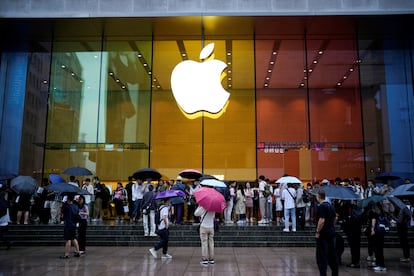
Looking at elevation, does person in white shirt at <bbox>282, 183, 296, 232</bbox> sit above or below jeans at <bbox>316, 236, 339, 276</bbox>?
above

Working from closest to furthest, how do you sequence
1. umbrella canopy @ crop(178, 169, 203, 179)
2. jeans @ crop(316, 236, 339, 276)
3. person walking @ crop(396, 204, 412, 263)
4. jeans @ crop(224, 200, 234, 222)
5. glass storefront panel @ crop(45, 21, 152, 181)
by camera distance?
jeans @ crop(316, 236, 339, 276) < person walking @ crop(396, 204, 412, 263) < jeans @ crop(224, 200, 234, 222) < umbrella canopy @ crop(178, 169, 203, 179) < glass storefront panel @ crop(45, 21, 152, 181)

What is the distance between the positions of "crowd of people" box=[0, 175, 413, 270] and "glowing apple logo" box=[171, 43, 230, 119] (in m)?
4.76

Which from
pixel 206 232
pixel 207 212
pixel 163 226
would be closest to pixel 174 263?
pixel 163 226

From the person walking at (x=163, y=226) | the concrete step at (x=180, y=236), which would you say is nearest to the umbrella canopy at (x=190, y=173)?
the concrete step at (x=180, y=236)

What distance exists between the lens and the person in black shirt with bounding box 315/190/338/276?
750cm

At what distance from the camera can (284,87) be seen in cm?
2002

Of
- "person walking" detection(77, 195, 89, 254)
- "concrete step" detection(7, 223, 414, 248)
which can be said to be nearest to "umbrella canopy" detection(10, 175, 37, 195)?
"concrete step" detection(7, 223, 414, 248)

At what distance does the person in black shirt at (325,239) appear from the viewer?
7496mm

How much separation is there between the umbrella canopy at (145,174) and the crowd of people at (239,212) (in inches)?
10.9

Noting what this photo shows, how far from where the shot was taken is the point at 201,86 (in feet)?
63.2

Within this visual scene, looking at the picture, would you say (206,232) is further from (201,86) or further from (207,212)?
(201,86)

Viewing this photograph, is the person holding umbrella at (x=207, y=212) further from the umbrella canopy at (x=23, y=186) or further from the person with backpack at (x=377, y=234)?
the umbrella canopy at (x=23, y=186)

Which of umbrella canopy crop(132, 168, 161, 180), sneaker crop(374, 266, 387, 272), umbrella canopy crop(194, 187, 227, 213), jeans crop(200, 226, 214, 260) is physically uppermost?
umbrella canopy crop(132, 168, 161, 180)

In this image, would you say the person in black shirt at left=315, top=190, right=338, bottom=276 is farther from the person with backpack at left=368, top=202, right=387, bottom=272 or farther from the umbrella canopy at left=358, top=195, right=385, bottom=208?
the umbrella canopy at left=358, top=195, right=385, bottom=208
